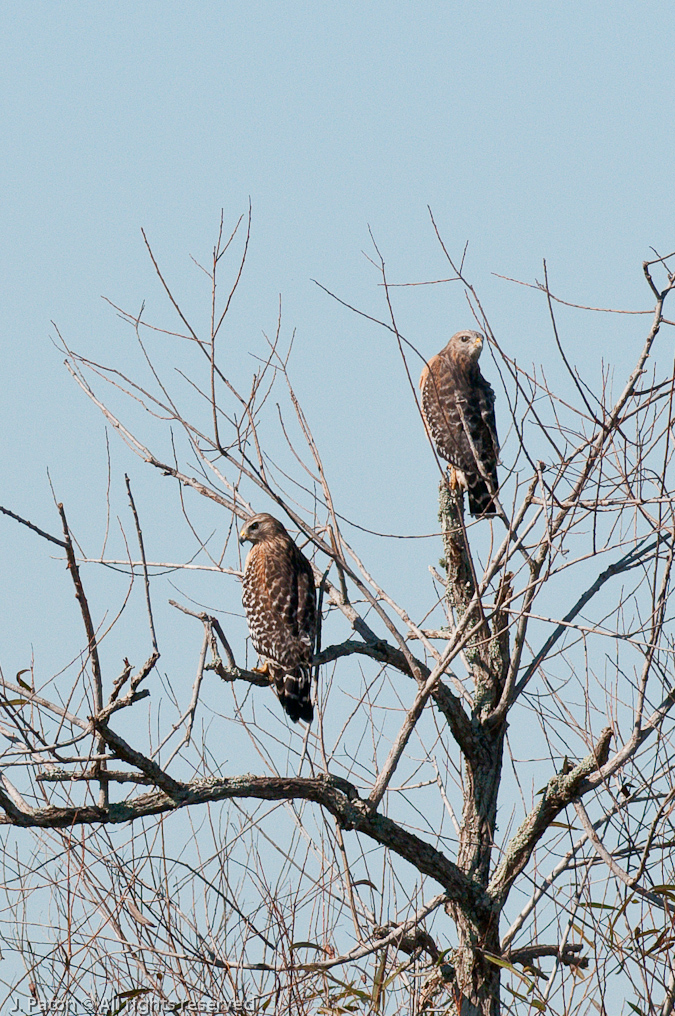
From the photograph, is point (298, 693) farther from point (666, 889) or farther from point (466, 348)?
point (466, 348)

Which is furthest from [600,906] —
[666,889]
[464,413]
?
[464,413]

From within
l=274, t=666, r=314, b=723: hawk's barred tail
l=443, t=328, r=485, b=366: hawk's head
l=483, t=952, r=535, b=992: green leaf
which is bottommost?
l=483, t=952, r=535, b=992: green leaf

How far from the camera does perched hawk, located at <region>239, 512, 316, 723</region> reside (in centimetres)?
570

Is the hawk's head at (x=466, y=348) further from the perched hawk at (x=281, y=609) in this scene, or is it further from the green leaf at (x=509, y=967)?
the green leaf at (x=509, y=967)

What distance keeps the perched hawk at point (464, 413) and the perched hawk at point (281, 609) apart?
1.13m

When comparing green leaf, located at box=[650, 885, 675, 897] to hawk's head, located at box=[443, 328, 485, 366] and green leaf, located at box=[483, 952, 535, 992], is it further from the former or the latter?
hawk's head, located at box=[443, 328, 485, 366]

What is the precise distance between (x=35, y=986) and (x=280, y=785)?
1.29m

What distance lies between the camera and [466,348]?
7.70 meters

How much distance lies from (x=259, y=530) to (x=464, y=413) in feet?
5.03

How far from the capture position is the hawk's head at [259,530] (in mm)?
6566

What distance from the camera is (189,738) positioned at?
12.4 feet

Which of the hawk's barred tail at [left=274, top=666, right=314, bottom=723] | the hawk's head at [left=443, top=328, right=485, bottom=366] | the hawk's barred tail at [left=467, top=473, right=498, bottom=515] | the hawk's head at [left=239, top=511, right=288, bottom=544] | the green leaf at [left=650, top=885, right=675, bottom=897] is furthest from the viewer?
the hawk's head at [left=443, top=328, right=485, bottom=366]

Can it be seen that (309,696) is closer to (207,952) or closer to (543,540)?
(207,952)

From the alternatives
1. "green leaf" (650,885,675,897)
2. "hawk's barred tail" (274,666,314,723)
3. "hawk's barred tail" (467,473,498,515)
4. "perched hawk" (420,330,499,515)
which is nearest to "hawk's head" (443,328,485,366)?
"perched hawk" (420,330,499,515)
